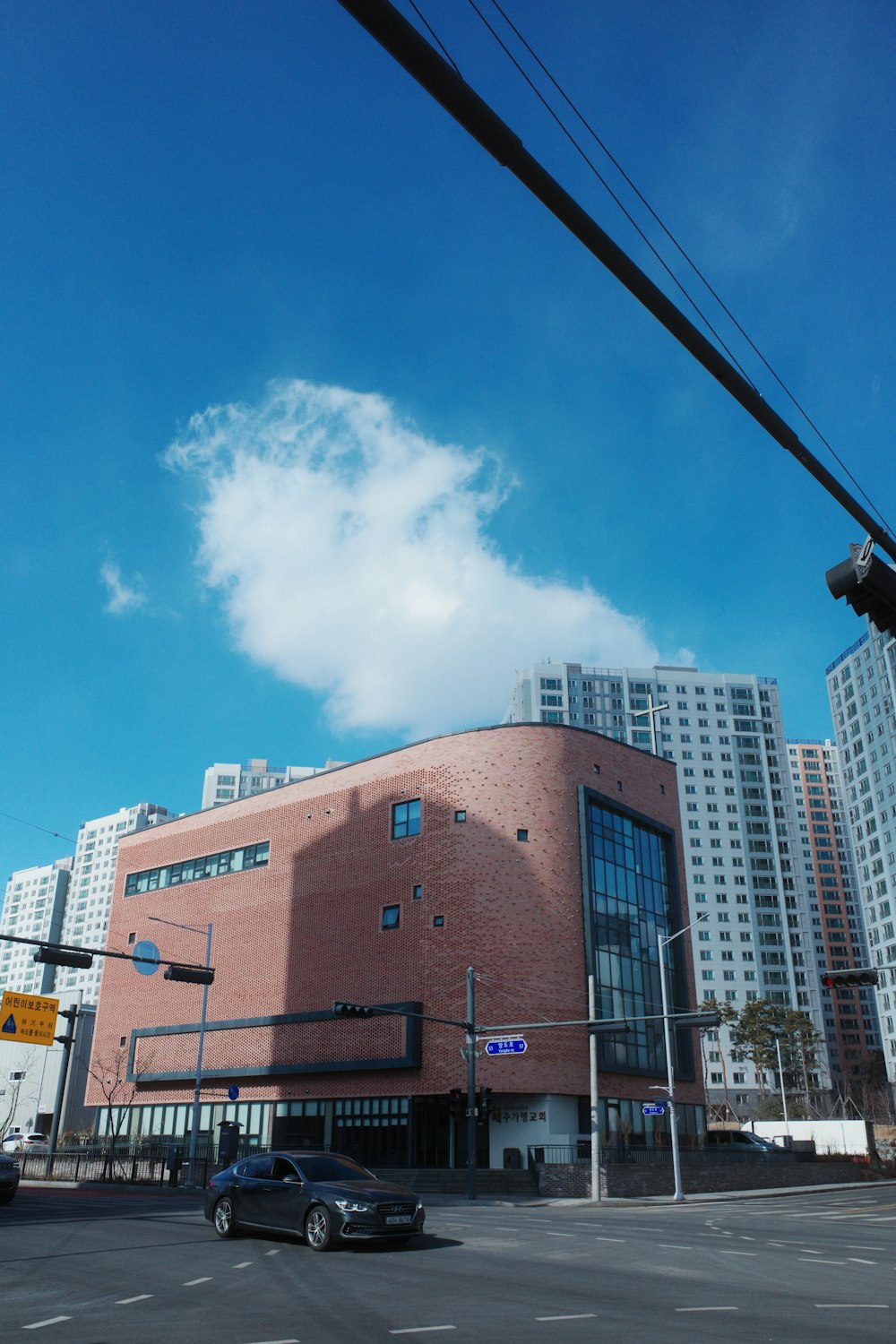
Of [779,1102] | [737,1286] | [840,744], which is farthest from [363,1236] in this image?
[840,744]

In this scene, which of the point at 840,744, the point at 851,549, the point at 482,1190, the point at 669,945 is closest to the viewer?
the point at 851,549

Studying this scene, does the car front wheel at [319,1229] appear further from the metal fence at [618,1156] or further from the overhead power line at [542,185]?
the metal fence at [618,1156]

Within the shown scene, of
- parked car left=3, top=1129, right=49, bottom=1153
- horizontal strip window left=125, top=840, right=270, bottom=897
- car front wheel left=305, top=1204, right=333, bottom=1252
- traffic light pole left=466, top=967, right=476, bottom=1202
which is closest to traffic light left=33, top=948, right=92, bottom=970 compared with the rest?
car front wheel left=305, top=1204, right=333, bottom=1252

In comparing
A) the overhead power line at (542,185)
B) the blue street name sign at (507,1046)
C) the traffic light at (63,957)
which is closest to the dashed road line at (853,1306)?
the overhead power line at (542,185)

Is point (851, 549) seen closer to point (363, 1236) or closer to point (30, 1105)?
point (363, 1236)

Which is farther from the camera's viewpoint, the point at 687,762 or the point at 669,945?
the point at 687,762

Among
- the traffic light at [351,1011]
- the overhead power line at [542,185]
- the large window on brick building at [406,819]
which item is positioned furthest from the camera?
the large window on brick building at [406,819]

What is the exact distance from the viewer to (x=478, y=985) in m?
45.7

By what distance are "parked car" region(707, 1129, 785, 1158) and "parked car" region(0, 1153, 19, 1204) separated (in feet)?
110

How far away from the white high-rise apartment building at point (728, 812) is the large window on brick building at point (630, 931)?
70338 millimetres

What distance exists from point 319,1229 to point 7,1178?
14477 mm

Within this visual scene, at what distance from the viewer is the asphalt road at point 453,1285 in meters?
10.1

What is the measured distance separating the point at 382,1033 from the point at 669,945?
1703 centimetres

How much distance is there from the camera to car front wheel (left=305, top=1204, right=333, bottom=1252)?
1650 centimetres
